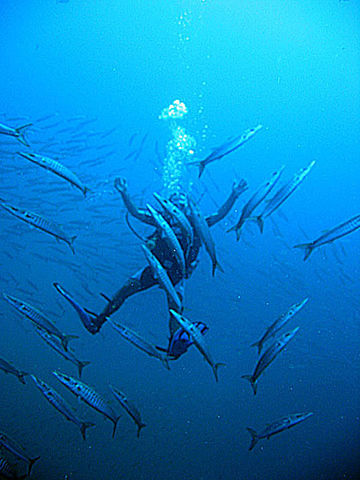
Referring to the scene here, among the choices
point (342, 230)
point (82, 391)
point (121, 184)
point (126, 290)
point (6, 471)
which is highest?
point (121, 184)

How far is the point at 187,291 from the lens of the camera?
19.0 m

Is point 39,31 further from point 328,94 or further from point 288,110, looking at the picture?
point 288,110

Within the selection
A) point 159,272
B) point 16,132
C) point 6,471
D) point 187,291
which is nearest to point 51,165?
point 16,132

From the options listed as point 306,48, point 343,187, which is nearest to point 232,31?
point 306,48

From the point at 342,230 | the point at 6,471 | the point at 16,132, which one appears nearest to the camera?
the point at 342,230

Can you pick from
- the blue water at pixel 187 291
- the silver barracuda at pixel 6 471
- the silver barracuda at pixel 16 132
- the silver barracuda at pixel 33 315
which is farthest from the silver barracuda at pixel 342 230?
the silver barracuda at pixel 6 471

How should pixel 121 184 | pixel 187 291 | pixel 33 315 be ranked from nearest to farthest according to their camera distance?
1. pixel 33 315
2. pixel 121 184
3. pixel 187 291

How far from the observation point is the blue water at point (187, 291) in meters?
11.2

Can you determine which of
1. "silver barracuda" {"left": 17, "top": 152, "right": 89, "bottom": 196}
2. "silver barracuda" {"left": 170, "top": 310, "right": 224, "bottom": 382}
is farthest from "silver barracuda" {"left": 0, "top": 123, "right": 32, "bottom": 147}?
"silver barracuda" {"left": 170, "top": 310, "right": 224, "bottom": 382}

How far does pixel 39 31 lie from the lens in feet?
67.6

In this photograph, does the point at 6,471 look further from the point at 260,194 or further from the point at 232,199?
the point at 260,194

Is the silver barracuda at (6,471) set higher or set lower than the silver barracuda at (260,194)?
lower

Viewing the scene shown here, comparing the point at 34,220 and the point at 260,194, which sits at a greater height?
the point at 34,220

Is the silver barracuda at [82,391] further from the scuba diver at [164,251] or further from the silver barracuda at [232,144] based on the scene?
the silver barracuda at [232,144]
